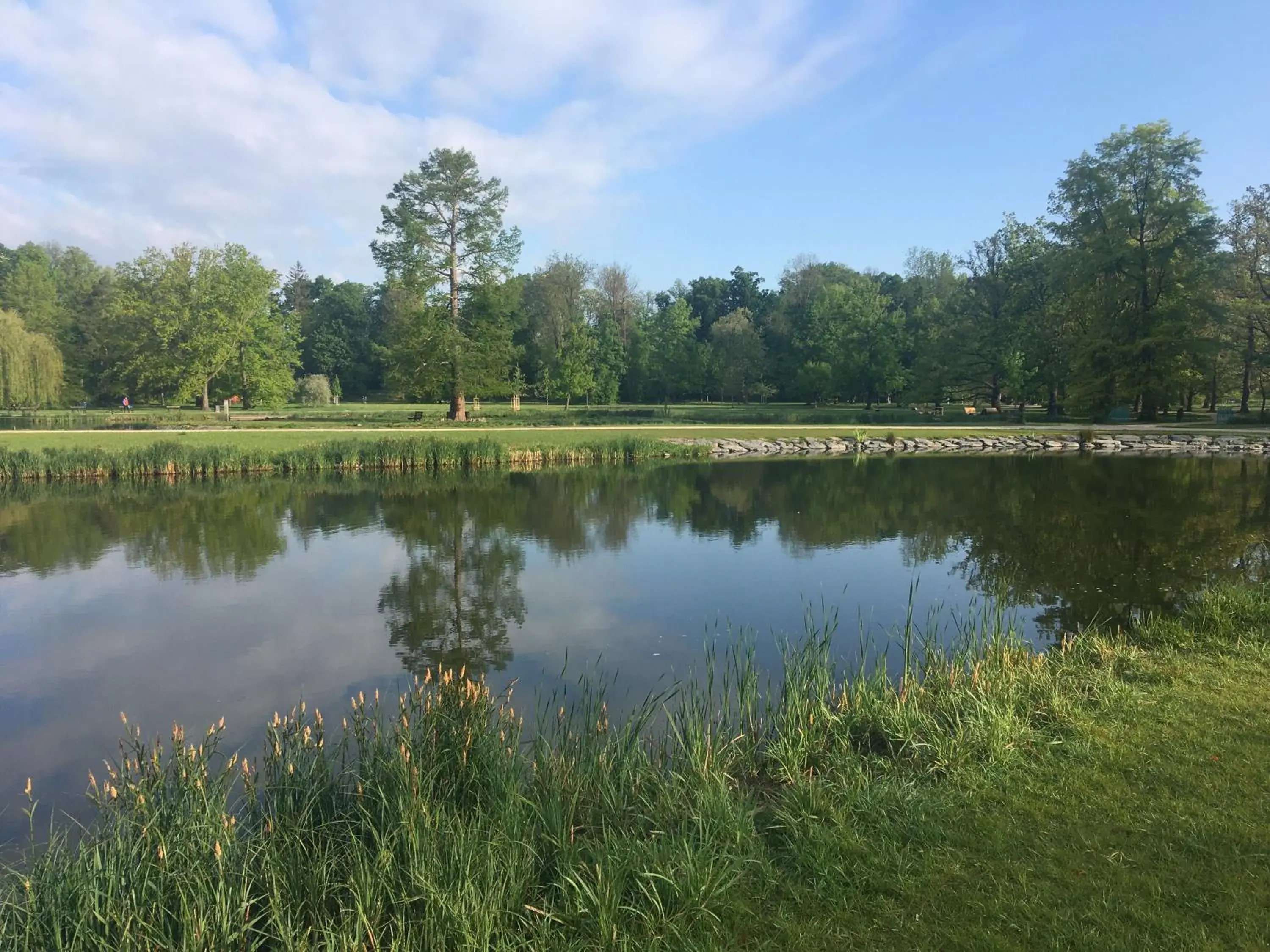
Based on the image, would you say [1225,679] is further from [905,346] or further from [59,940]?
[905,346]

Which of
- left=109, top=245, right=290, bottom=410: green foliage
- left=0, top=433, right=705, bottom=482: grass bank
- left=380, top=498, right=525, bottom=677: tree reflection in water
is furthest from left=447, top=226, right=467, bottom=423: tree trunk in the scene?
left=380, top=498, right=525, bottom=677: tree reflection in water

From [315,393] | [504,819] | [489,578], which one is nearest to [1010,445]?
[489,578]

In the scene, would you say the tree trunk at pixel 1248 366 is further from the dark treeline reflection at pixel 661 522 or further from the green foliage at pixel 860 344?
the dark treeline reflection at pixel 661 522

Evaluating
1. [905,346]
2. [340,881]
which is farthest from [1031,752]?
[905,346]

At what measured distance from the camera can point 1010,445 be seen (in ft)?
118

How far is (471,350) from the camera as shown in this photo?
39969 mm

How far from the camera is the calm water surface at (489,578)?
7.86 meters

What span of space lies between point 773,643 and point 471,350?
34.0 m

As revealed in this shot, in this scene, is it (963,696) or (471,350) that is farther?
(471,350)

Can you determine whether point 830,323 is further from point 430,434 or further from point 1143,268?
point 430,434

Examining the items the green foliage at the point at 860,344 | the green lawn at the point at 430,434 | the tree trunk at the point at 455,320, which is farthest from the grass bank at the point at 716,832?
the green foliage at the point at 860,344

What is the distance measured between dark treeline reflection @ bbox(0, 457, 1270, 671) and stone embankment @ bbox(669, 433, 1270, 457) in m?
6.53

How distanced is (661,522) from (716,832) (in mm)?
13232

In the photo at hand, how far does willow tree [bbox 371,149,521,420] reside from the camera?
128ft
